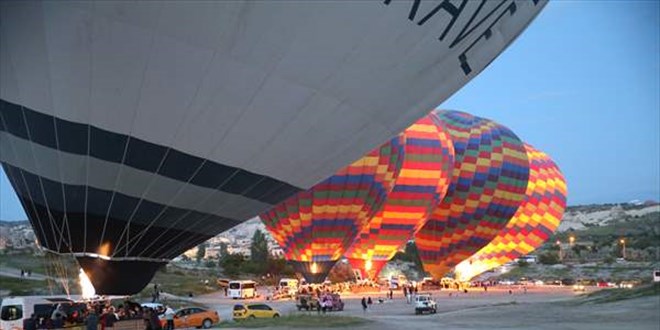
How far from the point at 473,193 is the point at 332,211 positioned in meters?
15.8

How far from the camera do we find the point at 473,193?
45688 millimetres

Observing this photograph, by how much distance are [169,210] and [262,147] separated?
6.34 ft

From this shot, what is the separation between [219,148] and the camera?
10750 millimetres

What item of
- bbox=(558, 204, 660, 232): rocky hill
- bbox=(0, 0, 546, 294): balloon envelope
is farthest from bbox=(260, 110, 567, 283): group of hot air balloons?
bbox=(558, 204, 660, 232): rocky hill

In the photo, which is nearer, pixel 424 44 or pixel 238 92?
pixel 238 92

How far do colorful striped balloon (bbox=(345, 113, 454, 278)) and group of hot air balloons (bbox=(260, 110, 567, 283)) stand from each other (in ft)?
0.19

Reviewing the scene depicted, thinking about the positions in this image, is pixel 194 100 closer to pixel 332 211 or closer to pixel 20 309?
pixel 20 309

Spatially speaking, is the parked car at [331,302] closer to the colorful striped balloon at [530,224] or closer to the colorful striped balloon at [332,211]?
the colorful striped balloon at [332,211]

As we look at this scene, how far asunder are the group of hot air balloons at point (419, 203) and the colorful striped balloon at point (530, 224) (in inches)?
7.9

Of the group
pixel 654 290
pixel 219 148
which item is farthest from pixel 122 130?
pixel 654 290

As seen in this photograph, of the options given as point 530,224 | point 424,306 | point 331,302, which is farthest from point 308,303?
point 530,224

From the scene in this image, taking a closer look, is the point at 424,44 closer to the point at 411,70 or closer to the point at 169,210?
the point at 411,70

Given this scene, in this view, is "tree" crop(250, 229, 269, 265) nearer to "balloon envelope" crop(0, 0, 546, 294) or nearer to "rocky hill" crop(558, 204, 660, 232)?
"balloon envelope" crop(0, 0, 546, 294)

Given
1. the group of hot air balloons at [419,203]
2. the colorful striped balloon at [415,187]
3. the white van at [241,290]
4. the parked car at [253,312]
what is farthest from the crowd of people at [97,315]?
the white van at [241,290]
